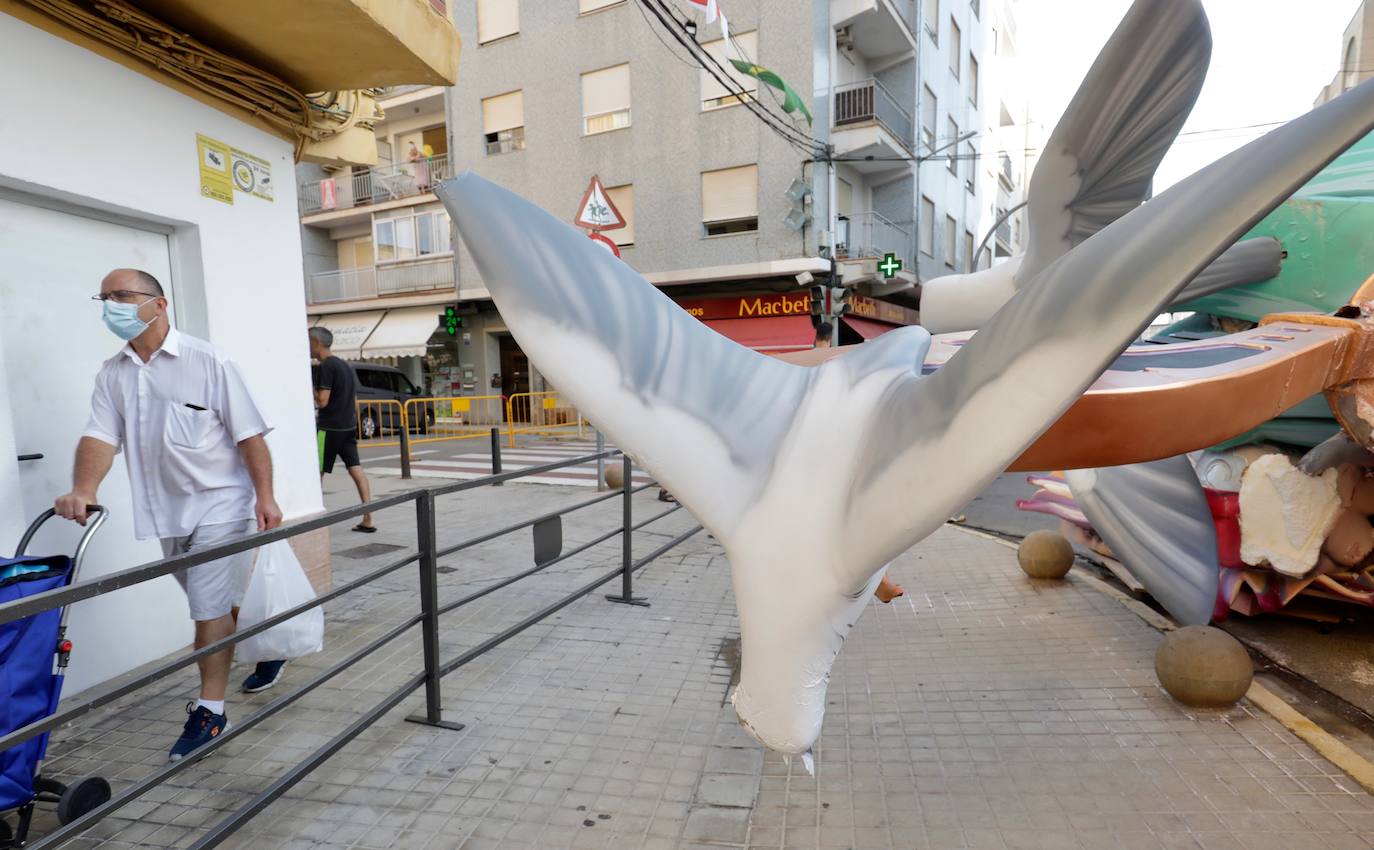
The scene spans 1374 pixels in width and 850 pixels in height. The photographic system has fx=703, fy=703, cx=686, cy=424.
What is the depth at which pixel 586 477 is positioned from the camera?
9.34 meters

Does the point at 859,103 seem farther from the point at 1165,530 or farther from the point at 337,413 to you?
the point at 1165,530

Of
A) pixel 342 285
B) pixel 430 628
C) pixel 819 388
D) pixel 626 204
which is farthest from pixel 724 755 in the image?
pixel 342 285

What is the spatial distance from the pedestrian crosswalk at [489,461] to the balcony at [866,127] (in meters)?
8.71

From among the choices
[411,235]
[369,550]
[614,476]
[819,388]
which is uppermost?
[411,235]

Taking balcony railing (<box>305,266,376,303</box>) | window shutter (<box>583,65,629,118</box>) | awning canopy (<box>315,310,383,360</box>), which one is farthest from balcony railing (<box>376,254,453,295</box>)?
window shutter (<box>583,65,629,118</box>)

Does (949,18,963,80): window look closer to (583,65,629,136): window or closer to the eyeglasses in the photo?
(583,65,629,136): window

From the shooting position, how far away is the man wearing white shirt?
2688 millimetres

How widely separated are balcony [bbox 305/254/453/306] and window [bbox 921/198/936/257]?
517 inches

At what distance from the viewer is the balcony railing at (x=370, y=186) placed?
20970 mm

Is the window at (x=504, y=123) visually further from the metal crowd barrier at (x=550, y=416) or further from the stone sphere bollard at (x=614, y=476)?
the stone sphere bollard at (x=614, y=476)

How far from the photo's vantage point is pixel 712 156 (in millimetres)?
15969

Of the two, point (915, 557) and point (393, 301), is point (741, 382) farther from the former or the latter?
point (393, 301)

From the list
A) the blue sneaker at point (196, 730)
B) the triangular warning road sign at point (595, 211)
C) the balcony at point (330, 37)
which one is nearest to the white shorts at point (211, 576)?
the blue sneaker at point (196, 730)

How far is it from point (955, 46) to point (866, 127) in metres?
9.14
